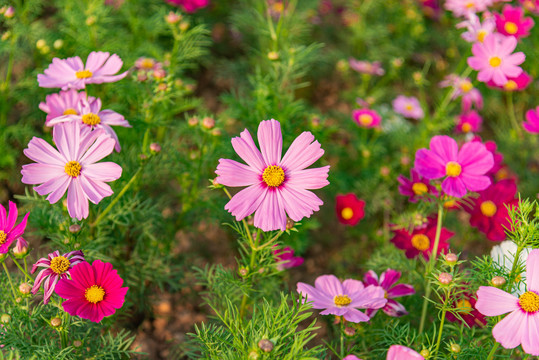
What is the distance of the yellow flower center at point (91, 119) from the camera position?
56.4 inches

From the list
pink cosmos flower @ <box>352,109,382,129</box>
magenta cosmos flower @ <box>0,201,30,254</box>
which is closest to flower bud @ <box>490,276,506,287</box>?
magenta cosmos flower @ <box>0,201,30,254</box>

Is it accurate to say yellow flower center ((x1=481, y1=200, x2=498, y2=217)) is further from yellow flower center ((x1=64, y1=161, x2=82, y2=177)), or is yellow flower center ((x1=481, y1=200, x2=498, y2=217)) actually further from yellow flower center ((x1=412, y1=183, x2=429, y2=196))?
yellow flower center ((x1=64, y1=161, x2=82, y2=177))

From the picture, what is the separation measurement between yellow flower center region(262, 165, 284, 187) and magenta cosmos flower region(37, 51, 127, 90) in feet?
1.81

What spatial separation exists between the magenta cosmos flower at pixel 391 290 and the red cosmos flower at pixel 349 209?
469mm

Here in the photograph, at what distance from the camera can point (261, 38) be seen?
2.89 m

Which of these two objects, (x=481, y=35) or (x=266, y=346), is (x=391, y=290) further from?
(x=481, y=35)

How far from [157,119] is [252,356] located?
99 centimetres

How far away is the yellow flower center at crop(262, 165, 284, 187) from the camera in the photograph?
1.28 meters

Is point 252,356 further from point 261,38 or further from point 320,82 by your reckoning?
point 320,82

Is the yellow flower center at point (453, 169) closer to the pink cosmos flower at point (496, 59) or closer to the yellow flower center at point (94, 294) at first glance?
the pink cosmos flower at point (496, 59)

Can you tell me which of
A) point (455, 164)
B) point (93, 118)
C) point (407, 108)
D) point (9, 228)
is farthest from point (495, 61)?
point (9, 228)

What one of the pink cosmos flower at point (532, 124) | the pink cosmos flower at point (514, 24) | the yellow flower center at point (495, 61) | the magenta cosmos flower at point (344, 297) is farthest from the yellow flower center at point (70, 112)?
the pink cosmos flower at point (514, 24)

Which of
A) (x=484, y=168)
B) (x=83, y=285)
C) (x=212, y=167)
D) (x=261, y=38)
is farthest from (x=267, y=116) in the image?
(x=261, y=38)

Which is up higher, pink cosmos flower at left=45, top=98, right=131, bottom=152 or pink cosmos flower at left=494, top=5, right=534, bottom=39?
pink cosmos flower at left=45, top=98, right=131, bottom=152
